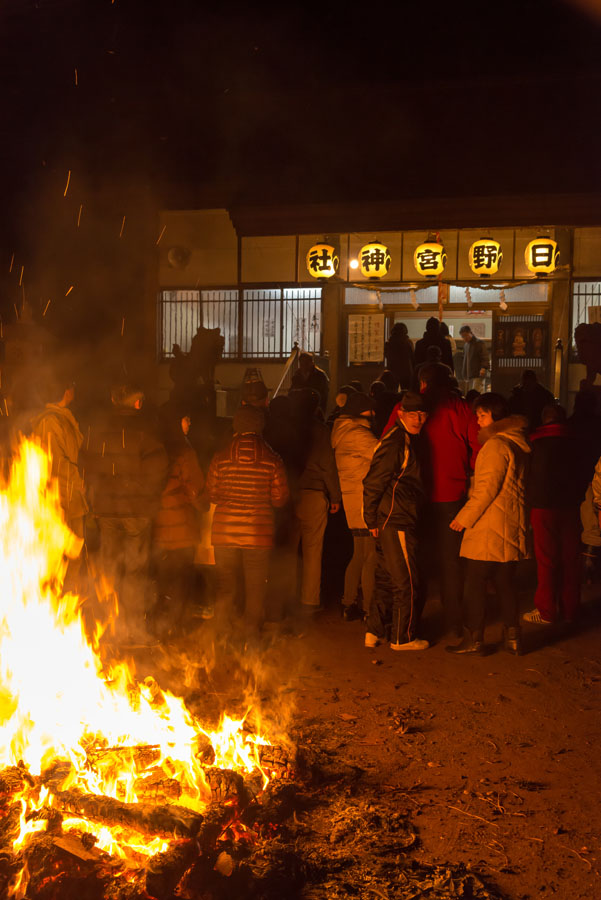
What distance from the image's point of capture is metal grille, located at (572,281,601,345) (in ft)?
44.4

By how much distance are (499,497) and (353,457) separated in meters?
1.55

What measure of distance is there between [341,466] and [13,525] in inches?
120

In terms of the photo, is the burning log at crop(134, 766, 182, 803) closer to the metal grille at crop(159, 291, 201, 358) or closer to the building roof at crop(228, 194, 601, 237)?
the building roof at crop(228, 194, 601, 237)

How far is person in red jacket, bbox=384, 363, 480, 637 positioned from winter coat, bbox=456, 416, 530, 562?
49cm

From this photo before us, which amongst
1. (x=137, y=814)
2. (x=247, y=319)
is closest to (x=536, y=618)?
(x=137, y=814)

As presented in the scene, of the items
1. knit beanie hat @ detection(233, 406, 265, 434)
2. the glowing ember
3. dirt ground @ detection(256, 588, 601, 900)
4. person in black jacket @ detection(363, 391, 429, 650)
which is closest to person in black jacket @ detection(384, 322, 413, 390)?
dirt ground @ detection(256, 588, 601, 900)

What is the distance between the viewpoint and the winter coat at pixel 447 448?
22.8 ft

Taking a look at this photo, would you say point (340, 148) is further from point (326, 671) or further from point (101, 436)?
point (326, 671)

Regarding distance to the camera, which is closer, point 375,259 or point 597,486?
point 597,486

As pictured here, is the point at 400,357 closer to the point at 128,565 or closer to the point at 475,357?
the point at 475,357

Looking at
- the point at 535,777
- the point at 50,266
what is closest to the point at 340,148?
the point at 50,266

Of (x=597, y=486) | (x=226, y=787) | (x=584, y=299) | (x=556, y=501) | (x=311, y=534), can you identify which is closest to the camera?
(x=226, y=787)

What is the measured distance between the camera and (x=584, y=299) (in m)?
13.7

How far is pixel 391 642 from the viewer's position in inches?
272
